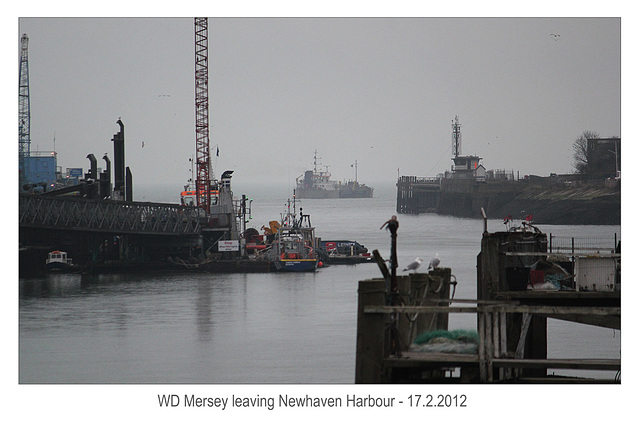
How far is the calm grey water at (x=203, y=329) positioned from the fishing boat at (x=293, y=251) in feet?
4.56

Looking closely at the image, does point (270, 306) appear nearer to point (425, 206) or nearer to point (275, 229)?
point (275, 229)

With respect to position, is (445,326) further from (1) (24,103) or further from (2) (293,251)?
(1) (24,103)

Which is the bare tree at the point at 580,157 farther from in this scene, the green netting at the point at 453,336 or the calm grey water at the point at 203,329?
the green netting at the point at 453,336

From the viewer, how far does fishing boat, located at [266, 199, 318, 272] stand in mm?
72062

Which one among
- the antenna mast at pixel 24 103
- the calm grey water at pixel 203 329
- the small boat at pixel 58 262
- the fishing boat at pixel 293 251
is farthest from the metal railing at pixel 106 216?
the antenna mast at pixel 24 103

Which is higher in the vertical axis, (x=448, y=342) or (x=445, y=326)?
(x=448, y=342)

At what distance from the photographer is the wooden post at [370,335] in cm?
1389

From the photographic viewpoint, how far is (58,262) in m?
74.5

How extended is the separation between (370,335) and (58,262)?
64.4 metres

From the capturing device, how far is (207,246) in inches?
3071

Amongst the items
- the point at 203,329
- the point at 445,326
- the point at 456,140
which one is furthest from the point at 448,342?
the point at 456,140
